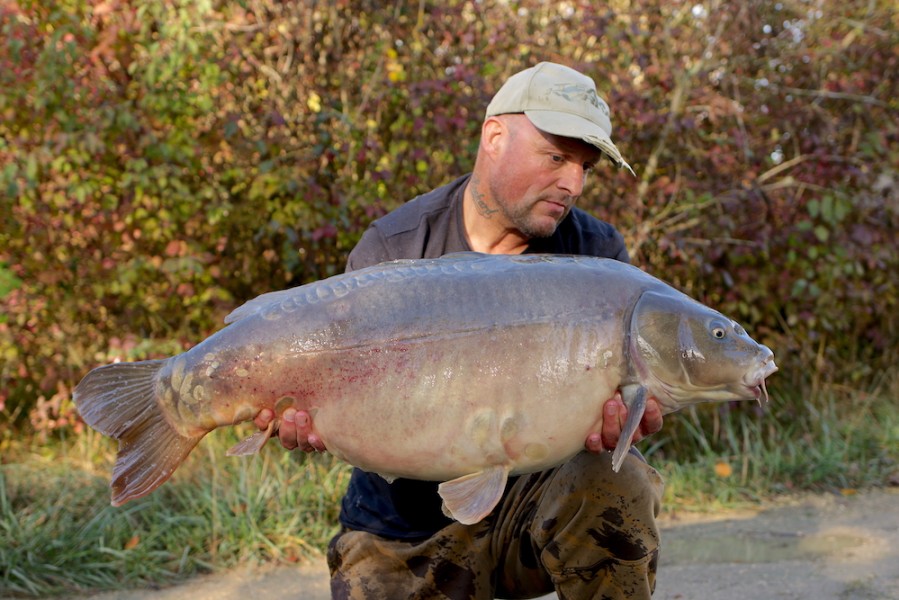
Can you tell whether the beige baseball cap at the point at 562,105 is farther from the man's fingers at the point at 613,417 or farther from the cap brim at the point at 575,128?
the man's fingers at the point at 613,417

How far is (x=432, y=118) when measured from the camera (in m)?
5.20

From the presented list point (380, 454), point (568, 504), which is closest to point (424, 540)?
point (568, 504)

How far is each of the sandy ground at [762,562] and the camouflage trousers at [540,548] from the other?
3.36 ft

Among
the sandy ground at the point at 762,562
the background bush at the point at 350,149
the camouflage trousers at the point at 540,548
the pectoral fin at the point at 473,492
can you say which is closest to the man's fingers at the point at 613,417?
the pectoral fin at the point at 473,492

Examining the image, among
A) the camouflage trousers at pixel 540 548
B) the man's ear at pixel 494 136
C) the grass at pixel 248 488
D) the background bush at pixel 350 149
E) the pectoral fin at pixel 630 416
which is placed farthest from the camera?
the background bush at pixel 350 149

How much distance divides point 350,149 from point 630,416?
3174mm

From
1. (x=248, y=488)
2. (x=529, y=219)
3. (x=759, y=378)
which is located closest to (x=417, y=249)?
(x=529, y=219)

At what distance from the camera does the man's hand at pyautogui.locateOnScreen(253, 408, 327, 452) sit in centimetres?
236

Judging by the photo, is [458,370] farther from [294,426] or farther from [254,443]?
[254,443]

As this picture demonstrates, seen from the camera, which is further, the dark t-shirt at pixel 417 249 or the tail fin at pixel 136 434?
the dark t-shirt at pixel 417 249

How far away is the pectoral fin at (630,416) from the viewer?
7.29 feet

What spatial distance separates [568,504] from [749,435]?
307 cm

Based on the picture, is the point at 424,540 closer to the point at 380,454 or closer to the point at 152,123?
the point at 380,454

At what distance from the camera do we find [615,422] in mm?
2305
